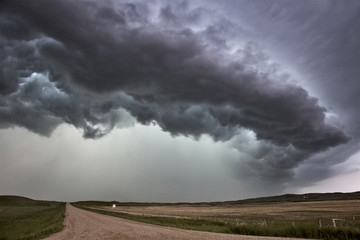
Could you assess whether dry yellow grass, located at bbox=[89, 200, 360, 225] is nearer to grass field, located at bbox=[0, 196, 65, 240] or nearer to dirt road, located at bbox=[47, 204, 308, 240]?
grass field, located at bbox=[0, 196, 65, 240]

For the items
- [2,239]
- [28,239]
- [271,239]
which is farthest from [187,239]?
[2,239]

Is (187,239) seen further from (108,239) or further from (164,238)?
(108,239)

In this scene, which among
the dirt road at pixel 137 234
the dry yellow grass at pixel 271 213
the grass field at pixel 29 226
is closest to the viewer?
the dirt road at pixel 137 234

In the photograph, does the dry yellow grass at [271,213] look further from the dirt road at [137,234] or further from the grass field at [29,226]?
the dirt road at [137,234]

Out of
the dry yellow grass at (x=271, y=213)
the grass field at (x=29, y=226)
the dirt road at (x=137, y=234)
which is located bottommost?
the dry yellow grass at (x=271, y=213)

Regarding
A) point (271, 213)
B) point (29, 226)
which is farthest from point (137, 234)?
point (271, 213)

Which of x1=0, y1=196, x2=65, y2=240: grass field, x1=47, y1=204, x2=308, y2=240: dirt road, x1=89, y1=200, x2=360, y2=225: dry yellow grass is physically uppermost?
x1=47, y1=204, x2=308, y2=240: dirt road

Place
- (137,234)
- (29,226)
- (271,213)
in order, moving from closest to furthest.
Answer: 1. (137,234)
2. (29,226)
3. (271,213)

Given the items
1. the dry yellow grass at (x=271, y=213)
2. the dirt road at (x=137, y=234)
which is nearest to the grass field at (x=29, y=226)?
the dirt road at (x=137, y=234)

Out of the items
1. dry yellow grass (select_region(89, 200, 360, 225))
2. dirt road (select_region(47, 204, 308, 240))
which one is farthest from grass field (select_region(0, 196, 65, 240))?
dry yellow grass (select_region(89, 200, 360, 225))

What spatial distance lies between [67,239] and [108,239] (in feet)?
13.4

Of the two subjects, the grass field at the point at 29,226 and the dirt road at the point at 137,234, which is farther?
the grass field at the point at 29,226

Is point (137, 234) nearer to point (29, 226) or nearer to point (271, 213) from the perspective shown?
point (29, 226)

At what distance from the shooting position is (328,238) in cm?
1803
